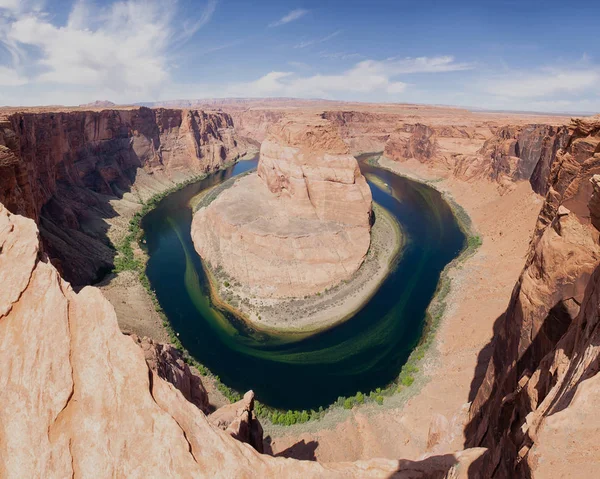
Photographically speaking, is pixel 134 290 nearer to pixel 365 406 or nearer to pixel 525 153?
pixel 365 406

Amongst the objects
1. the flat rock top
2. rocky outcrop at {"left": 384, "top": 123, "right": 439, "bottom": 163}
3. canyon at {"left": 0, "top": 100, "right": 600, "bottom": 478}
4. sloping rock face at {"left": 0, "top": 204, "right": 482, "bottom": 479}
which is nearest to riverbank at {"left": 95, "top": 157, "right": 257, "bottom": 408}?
canyon at {"left": 0, "top": 100, "right": 600, "bottom": 478}

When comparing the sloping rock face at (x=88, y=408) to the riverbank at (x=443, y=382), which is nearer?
the sloping rock face at (x=88, y=408)

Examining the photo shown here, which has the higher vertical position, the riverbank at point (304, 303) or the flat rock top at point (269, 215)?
the flat rock top at point (269, 215)

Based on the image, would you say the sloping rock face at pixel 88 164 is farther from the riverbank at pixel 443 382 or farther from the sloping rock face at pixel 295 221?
the riverbank at pixel 443 382

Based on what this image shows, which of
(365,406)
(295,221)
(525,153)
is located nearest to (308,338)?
(365,406)

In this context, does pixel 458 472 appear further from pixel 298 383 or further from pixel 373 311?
pixel 373 311

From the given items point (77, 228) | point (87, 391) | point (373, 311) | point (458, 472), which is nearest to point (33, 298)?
point (87, 391)

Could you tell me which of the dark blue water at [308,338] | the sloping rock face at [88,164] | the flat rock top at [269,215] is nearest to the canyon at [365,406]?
the sloping rock face at [88,164]
